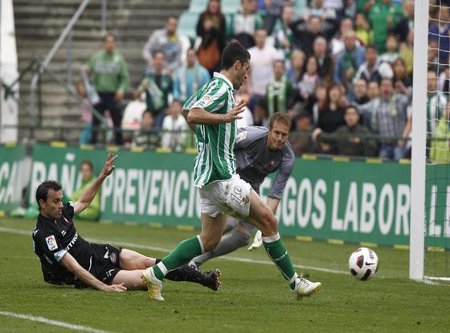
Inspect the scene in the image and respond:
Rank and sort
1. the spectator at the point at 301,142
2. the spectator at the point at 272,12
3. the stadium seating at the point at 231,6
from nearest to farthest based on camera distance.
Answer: the spectator at the point at 301,142, the spectator at the point at 272,12, the stadium seating at the point at 231,6

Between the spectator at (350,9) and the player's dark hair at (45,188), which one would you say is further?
the spectator at (350,9)

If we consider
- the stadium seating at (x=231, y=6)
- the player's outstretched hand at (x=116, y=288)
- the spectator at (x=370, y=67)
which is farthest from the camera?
the stadium seating at (x=231, y=6)

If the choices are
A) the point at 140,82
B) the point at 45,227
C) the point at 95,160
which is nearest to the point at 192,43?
the point at 140,82

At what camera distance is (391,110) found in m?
23.1

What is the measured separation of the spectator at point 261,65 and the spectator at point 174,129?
146 centimetres

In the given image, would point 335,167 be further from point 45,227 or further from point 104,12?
point 104,12

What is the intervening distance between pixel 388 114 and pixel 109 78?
21.8 feet

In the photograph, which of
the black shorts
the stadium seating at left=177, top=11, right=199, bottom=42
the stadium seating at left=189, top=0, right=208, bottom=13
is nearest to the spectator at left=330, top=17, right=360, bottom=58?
the stadium seating at left=177, top=11, right=199, bottom=42

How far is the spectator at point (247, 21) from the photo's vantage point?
1056 inches

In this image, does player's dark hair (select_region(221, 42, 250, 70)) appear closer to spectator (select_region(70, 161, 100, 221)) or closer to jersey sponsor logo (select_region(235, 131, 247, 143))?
jersey sponsor logo (select_region(235, 131, 247, 143))

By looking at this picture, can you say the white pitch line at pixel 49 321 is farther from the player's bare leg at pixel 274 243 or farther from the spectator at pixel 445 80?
the spectator at pixel 445 80

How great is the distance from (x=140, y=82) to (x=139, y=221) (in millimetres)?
6515

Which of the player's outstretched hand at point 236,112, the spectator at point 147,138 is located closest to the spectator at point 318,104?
the spectator at point 147,138

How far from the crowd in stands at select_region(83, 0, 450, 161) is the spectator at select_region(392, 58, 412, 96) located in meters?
0.02
